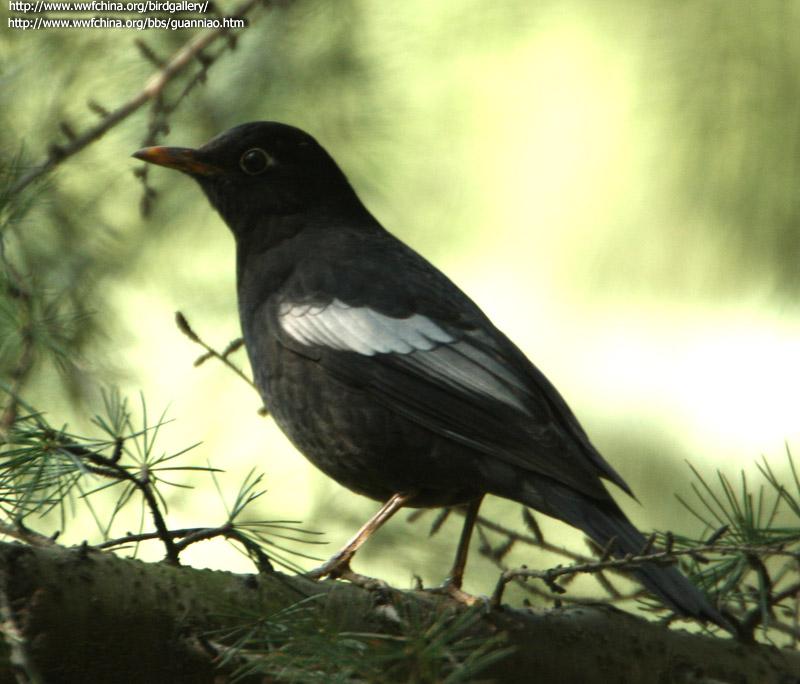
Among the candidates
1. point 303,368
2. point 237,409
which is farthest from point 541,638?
point 237,409

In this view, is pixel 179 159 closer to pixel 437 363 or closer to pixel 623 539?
pixel 437 363

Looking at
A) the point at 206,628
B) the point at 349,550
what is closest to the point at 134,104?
the point at 349,550

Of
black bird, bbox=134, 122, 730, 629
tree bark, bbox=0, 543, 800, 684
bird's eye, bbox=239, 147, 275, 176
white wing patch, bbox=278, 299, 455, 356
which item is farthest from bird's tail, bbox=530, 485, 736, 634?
bird's eye, bbox=239, 147, 275, 176

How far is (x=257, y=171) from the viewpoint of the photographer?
4.45m

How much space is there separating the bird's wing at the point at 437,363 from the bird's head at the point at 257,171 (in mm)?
495

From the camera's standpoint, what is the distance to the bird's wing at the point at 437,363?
3436mm

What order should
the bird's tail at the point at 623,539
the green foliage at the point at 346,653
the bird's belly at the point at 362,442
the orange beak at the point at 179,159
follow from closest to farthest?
1. the green foliage at the point at 346,653
2. the bird's tail at the point at 623,539
3. the bird's belly at the point at 362,442
4. the orange beak at the point at 179,159

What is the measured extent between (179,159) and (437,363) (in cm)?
137

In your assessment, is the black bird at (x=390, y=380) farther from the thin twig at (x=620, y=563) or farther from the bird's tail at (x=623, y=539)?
the thin twig at (x=620, y=563)

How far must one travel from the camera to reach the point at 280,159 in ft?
14.6

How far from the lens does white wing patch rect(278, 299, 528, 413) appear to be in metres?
3.60

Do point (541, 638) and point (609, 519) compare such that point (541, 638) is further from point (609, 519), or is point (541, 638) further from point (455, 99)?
point (455, 99)

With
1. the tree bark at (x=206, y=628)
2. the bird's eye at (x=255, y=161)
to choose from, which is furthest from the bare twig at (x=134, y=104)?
the tree bark at (x=206, y=628)

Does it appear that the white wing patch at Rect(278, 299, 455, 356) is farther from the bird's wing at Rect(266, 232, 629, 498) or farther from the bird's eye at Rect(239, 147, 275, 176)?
the bird's eye at Rect(239, 147, 275, 176)
